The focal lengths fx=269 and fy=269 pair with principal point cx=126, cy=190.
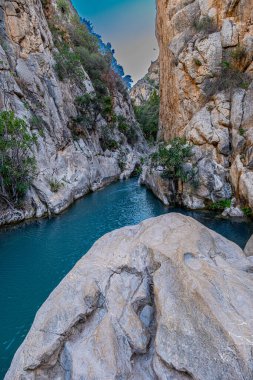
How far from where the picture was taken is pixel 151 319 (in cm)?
516

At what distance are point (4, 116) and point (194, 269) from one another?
18.7 meters

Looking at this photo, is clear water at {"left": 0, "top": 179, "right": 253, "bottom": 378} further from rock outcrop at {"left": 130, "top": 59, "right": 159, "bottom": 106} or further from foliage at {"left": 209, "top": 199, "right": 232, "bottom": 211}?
rock outcrop at {"left": 130, "top": 59, "right": 159, "bottom": 106}

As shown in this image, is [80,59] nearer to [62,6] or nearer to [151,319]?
[62,6]

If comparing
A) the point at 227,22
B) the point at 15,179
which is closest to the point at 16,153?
the point at 15,179

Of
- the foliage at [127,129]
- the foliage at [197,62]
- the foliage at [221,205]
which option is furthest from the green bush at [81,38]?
the foliage at [221,205]

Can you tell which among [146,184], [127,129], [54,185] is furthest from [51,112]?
[127,129]

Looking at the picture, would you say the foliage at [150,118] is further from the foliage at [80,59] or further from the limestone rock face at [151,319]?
the limestone rock face at [151,319]

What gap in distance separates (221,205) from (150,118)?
1838 inches

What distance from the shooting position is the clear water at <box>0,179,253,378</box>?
9.69 metres

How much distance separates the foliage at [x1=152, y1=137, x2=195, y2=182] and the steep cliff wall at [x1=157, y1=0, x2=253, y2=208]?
746 millimetres

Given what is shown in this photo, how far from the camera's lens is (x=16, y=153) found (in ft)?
67.0

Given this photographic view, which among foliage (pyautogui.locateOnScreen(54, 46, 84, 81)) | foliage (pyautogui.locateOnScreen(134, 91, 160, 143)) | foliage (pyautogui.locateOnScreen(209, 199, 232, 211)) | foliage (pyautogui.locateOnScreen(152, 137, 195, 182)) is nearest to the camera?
foliage (pyautogui.locateOnScreen(209, 199, 232, 211))

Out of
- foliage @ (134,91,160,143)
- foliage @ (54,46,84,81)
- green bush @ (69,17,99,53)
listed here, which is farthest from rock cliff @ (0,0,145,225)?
foliage @ (134,91,160,143)

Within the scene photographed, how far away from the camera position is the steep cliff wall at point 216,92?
19.0m
